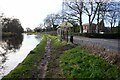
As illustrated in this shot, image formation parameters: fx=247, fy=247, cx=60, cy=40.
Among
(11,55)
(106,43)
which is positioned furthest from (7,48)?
(106,43)

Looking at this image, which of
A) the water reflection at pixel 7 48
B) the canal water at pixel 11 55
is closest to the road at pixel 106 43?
the canal water at pixel 11 55

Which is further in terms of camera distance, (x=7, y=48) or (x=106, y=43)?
(x=7, y=48)

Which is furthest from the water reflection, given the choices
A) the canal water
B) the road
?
the road

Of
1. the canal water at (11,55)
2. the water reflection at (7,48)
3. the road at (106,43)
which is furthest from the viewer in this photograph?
the water reflection at (7,48)

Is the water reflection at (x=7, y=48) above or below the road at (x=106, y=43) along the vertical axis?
below

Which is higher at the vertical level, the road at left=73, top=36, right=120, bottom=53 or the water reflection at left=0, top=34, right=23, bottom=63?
the road at left=73, top=36, right=120, bottom=53

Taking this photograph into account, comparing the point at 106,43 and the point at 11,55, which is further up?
the point at 106,43

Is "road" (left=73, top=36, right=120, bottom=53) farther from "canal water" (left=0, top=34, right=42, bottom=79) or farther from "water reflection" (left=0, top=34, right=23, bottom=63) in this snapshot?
"water reflection" (left=0, top=34, right=23, bottom=63)

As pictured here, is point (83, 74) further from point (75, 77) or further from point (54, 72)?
point (54, 72)

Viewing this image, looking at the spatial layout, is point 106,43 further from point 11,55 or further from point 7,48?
point 7,48

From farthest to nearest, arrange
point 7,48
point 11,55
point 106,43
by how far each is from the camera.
A: point 7,48 < point 11,55 < point 106,43

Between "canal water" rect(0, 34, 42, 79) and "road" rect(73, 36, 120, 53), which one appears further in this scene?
"canal water" rect(0, 34, 42, 79)

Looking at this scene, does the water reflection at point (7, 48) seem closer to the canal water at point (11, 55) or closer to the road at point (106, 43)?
the canal water at point (11, 55)

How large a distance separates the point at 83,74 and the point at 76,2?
5469 centimetres
